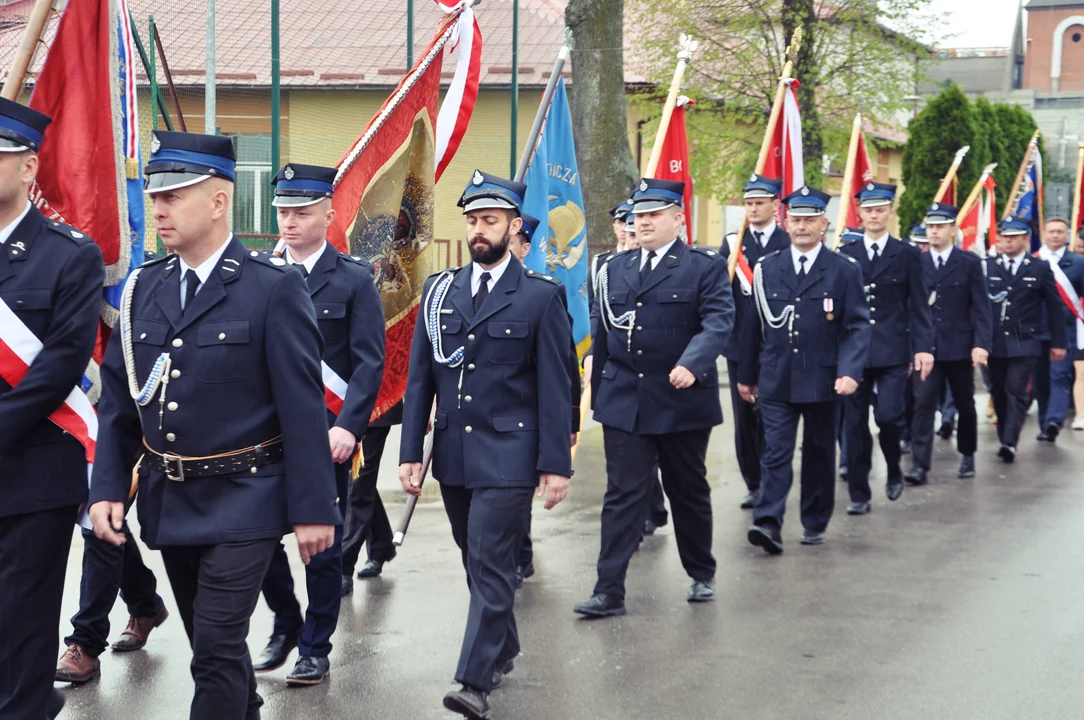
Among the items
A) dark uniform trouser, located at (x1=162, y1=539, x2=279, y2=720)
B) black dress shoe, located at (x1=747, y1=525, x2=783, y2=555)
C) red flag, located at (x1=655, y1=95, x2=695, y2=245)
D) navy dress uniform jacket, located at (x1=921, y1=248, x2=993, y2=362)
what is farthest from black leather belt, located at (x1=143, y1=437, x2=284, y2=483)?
navy dress uniform jacket, located at (x1=921, y1=248, x2=993, y2=362)

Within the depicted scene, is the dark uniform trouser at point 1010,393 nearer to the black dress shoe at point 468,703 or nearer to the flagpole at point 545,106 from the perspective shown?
the flagpole at point 545,106

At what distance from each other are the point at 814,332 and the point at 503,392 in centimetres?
365

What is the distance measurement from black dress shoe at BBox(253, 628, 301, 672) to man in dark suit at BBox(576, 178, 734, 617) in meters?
1.77

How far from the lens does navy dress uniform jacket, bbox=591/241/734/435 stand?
7.39m

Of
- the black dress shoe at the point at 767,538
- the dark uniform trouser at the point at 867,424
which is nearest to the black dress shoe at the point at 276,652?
the black dress shoe at the point at 767,538

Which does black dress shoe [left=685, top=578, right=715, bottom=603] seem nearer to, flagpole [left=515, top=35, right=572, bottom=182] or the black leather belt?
flagpole [left=515, top=35, right=572, bottom=182]

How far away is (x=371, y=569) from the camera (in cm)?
790

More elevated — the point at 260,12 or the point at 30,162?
the point at 260,12

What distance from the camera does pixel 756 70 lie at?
29.2 meters

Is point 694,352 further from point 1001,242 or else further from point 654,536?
point 1001,242

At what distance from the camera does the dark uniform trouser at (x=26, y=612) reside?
175 inches

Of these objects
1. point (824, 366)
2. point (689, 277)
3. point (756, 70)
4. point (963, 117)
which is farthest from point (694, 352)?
point (963, 117)

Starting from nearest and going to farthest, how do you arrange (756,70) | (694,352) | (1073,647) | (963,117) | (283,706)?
(283,706), (1073,647), (694,352), (756,70), (963,117)

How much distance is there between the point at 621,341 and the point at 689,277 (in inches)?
19.4
